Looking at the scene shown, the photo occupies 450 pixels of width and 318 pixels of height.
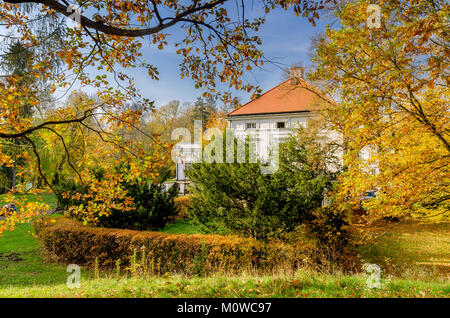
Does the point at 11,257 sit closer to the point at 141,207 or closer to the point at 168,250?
the point at 141,207

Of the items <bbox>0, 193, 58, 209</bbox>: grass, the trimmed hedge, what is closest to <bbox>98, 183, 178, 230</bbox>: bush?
the trimmed hedge

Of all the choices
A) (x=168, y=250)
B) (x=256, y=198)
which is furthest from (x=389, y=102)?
(x=168, y=250)

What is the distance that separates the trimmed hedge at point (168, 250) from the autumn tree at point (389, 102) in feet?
9.35

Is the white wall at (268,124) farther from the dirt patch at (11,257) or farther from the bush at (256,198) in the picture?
the dirt patch at (11,257)

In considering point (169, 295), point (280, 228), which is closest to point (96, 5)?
point (169, 295)

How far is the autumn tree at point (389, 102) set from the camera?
5.62 m

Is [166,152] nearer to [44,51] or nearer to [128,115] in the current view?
[128,115]

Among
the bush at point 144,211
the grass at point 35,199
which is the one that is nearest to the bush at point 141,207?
the bush at point 144,211

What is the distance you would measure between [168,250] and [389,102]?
714 centimetres

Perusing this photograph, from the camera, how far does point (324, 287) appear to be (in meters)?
4.30

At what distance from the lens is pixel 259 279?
15.7ft

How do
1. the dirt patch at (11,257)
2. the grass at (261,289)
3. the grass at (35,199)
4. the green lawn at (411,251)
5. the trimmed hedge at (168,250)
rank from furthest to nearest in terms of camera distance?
1. the dirt patch at (11,257)
2. the green lawn at (411,251)
3. the trimmed hedge at (168,250)
4. the grass at (35,199)
5. the grass at (261,289)

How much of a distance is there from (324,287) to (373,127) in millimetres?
4030

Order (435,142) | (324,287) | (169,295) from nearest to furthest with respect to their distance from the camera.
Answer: (169,295) → (324,287) → (435,142)
